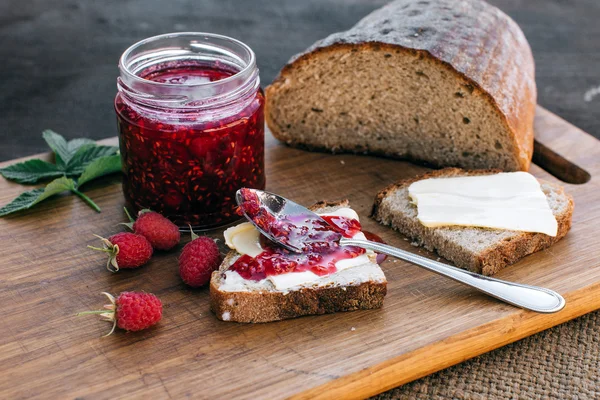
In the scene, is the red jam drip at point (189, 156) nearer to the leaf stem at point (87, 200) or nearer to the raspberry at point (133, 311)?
the leaf stem at point (87, 200)

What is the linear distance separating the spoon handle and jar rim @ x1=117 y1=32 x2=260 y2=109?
866mm

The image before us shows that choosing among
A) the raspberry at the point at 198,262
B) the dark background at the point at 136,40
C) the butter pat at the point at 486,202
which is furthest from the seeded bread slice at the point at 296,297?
the dark background at the point at 136,40

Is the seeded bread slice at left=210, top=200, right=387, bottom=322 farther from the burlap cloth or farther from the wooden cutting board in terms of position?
the burlap cloth

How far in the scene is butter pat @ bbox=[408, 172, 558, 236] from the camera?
11.6 feet

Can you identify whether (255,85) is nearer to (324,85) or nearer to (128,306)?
(324,85)

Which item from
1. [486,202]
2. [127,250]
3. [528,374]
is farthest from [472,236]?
[127,250]

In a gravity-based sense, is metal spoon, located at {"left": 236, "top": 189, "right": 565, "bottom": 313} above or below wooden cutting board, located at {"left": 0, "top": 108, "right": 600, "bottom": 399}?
above

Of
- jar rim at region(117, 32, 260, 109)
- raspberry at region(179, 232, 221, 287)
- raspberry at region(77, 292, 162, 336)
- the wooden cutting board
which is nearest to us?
the wooden cutting board

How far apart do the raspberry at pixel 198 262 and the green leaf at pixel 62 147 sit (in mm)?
1225

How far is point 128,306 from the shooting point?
9.84 feet

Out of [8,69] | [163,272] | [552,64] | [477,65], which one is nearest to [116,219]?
[163,272]

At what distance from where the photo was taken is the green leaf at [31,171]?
410 cm

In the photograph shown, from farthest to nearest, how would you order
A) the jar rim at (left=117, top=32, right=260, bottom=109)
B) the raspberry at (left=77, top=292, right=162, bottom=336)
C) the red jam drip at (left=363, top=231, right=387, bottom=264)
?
the red jam drip at (left=363, top=231, right=387, bottom=264) → the jar rim at (left=117, top=32, right=260, bottom=109) → the raspberry at (left=77, top=292, right=162, bottom=336)

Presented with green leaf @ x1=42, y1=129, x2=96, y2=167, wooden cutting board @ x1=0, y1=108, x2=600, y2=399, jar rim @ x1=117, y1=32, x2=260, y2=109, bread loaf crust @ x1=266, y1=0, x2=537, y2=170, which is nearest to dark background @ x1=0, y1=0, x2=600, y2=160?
green leaf @ x1=42, y1=129, x2=96, y2=167
